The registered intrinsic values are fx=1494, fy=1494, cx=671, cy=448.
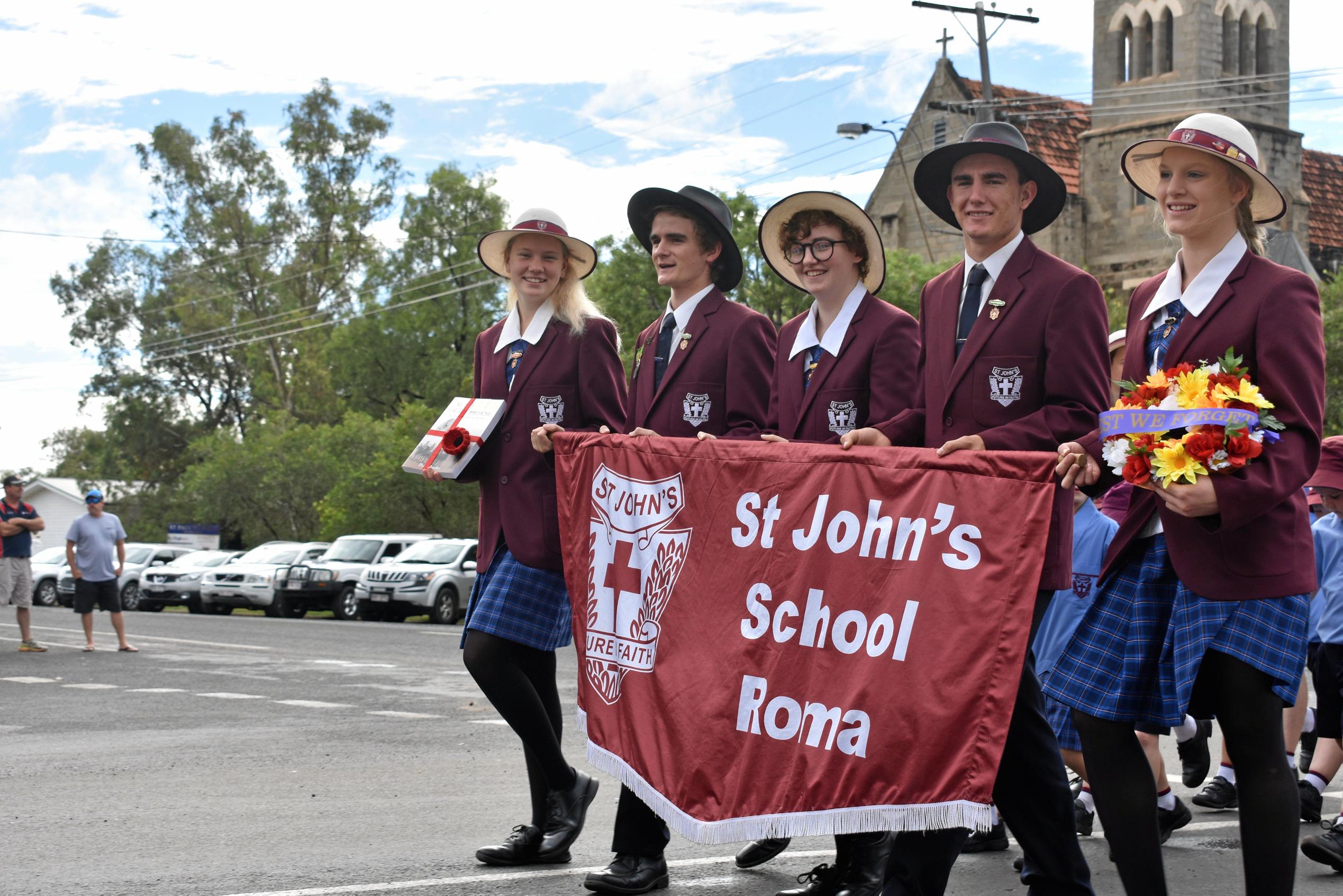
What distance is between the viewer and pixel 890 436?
4.73 metres

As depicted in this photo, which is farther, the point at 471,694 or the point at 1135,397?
the point at 471,694

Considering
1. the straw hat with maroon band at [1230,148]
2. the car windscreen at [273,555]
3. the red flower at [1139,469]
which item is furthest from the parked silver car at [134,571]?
the red flower at [1139,469]

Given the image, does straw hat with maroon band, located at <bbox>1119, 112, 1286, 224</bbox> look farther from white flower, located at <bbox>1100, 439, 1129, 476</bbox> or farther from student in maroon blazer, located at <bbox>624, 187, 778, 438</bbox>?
student in maroon blazer, located at <bbox>624, 187, 778, 438</bbox>

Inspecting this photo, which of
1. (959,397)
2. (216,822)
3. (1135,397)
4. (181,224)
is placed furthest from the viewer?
(181,224)

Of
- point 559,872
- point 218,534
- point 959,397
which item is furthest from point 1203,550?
point 218,534

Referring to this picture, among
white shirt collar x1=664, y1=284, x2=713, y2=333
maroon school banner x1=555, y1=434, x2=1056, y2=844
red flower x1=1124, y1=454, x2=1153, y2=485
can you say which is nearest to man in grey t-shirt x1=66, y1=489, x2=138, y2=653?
white shirt collar x1=664, y1=284, x2=713, y2=333

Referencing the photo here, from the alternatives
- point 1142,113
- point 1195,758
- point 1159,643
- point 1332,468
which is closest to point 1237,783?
point 1159,643

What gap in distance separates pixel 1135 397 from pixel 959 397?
0.75 m

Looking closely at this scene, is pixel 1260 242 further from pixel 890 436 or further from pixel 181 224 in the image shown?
pixel 181 224

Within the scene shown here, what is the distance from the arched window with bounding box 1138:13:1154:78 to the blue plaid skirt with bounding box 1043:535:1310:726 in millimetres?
48446

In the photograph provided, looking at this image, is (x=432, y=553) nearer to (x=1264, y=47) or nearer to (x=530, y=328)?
(x=530, y=328)

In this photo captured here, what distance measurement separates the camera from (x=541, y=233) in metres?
5.98

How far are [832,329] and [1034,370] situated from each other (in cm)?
93

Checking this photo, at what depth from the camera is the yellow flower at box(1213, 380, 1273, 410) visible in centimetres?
368
